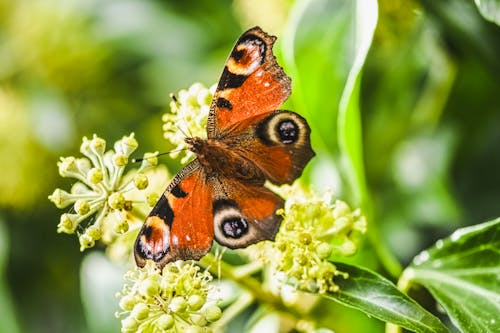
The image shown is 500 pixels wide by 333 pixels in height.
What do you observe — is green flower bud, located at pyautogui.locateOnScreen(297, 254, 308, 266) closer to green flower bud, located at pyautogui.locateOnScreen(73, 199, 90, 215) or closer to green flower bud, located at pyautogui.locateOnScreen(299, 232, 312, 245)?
green flower bud, located at pyautogui.locateOnScreen(299, 232, 312, 245)

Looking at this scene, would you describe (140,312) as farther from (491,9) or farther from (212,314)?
(491,9)

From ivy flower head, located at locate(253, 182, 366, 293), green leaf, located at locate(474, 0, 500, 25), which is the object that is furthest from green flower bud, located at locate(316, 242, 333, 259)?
green leaf, located at locate(474, 0, 500, 25)

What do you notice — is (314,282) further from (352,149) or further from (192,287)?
(352,149)

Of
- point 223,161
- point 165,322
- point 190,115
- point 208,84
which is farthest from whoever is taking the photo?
point 208,84

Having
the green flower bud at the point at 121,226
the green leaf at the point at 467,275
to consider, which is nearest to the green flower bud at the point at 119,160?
the green flower bud at the point at 121,226

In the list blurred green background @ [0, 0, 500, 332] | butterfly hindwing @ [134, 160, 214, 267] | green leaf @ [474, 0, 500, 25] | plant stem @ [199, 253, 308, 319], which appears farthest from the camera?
blurred green background @ [0, 0, 500, 332]

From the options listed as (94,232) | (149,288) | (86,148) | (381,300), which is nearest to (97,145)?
(86,148)

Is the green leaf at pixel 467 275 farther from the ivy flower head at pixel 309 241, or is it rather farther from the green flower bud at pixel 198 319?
the green flower bud at pixel 198 319

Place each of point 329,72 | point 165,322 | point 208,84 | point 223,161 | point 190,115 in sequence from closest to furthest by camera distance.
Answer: point 165,322 < point 223,161 < point 190,115 < point 329,72 < point 208,84
